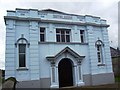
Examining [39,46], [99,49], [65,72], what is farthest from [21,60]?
[99,49]

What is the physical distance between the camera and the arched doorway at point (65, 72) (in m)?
16.7

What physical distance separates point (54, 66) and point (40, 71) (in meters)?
1.50

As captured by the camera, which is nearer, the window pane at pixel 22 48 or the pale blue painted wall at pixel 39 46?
the pale blue painted wall at pixel 39 46

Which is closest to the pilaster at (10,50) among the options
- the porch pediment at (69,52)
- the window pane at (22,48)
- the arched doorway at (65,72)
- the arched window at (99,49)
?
the window pane at (22,48)

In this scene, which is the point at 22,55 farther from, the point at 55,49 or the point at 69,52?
the point at 69,52

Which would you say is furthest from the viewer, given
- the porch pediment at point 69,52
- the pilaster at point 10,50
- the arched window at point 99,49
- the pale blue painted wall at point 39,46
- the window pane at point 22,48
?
the arched window at point 99,49

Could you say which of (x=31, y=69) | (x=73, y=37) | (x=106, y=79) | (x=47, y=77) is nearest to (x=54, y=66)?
(x=47, y=77)

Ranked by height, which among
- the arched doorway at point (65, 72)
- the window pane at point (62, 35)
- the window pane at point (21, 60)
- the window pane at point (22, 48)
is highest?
the window pane at point (62, 35)

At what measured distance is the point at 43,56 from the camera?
50.0 ft

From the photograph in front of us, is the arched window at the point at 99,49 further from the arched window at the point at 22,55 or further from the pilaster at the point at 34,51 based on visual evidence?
the arched window at the point at 22,55

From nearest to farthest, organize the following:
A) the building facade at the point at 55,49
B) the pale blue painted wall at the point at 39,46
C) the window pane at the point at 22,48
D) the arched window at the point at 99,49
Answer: the pale blue painted wall at the point at 39,46, the building facade at the point at 55,49, the window pane at the point at 22,48, the arched window at the point at 99,49

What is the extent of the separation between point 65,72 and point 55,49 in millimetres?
3054

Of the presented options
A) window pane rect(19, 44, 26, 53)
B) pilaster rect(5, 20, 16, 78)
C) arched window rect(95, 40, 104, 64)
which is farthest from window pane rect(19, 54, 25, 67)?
arched window rect(95, 40, 104, 64)

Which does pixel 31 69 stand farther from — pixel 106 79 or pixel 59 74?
pixel 106 79
